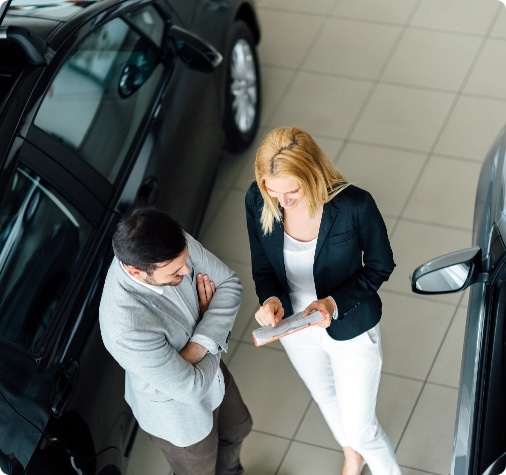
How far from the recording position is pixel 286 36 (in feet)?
20.0

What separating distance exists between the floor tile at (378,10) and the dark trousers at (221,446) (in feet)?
10.6

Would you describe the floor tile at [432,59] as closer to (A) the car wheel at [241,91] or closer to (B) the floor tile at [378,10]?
(B) the floor tile at [378,10]

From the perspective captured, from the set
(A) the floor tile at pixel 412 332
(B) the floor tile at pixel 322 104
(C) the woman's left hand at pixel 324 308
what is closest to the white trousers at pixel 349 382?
(C) the woman's left hand at pixel 324 308

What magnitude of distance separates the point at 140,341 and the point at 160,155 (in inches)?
58.1

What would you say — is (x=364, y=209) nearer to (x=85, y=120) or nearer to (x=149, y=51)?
(x=85, y=120)

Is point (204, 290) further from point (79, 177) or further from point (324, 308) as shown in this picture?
point (79, 177)

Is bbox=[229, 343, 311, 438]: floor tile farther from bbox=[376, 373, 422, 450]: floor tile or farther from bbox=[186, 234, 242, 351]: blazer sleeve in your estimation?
bbox=[186, 234, 242, 351]: blazer sleeve

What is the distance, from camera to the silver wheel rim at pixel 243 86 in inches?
204

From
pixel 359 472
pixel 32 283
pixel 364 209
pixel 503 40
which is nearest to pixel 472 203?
pixel 503 40

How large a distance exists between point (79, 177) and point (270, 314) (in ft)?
3.47

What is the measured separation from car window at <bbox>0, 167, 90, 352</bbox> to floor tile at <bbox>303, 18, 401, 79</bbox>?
2.66 metres

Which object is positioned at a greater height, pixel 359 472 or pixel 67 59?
pixel 67 59

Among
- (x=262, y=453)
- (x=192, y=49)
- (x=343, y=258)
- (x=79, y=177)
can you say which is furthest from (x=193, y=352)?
(x=192, y=49)

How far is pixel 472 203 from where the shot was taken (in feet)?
16.0
